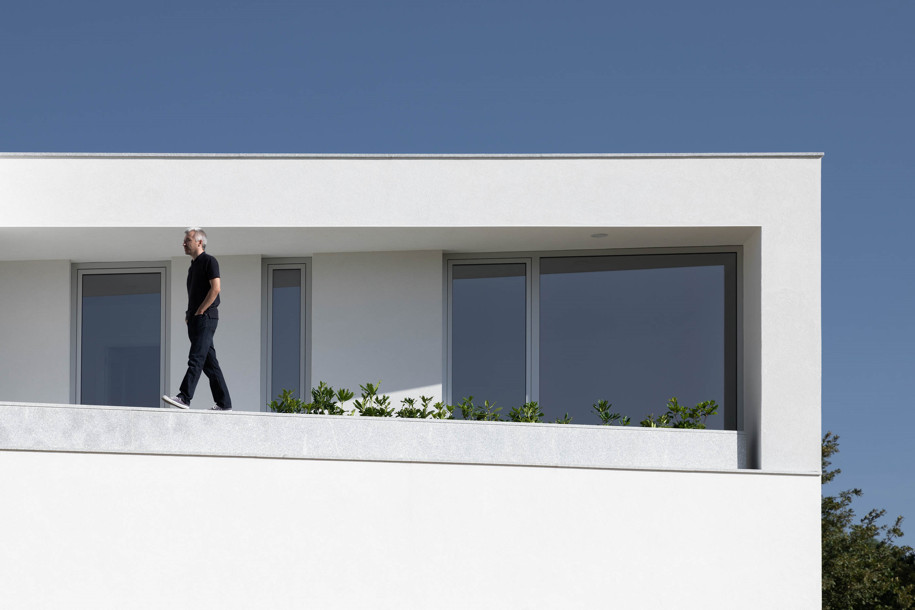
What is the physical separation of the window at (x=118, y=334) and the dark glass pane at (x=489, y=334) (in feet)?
12.2

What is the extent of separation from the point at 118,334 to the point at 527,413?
5.34 metres

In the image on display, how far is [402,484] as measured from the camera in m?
9.48

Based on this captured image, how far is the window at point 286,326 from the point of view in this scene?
1232 centimetres

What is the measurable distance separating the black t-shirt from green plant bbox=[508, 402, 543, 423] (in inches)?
133

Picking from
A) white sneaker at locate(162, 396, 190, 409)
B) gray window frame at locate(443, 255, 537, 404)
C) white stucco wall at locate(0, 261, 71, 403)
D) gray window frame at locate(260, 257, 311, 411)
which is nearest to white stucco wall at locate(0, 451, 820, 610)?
white sneaker at locate(162, 396, 190, 409)

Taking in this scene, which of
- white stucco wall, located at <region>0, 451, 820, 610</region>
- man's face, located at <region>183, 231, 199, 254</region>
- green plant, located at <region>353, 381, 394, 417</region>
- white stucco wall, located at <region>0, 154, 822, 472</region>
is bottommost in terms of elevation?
white stucco wall, located at <region>0, 451, 820, 610</region>

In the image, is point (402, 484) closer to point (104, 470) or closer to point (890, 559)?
point (104, 470)

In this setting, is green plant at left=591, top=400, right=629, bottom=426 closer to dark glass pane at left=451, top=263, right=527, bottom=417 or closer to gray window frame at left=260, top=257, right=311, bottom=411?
dark glass pane at left=451, top=263, right=527, bottom=417

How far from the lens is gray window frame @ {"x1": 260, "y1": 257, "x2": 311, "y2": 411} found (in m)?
12.3

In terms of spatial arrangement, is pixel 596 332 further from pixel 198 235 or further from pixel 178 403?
pixel 178 403

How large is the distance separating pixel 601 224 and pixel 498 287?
197 centimetres

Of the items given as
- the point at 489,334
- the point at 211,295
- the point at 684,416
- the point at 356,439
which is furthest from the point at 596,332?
the point at 211,295

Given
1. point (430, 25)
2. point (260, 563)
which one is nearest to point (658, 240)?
point (260, 563)

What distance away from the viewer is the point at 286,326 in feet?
40.7
